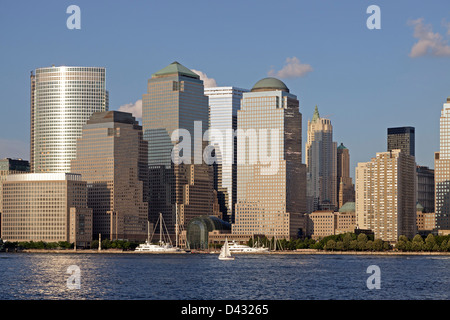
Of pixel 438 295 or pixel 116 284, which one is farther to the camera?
pixel 116 284

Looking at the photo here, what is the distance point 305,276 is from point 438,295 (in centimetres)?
4250

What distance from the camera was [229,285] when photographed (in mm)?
126438
